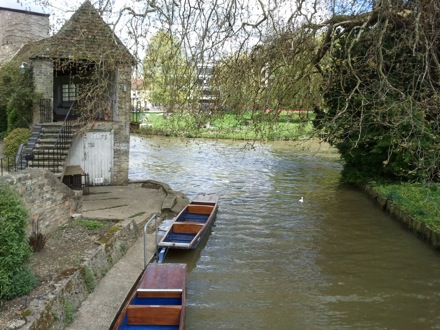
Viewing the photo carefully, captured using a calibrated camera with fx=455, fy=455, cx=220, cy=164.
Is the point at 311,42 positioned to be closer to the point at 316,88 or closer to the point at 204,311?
the point at 316,88

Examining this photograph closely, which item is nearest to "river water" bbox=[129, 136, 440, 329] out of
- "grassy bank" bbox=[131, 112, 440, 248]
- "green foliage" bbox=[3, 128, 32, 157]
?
"grassy bank" bbox=[131, 112, 440, 248]

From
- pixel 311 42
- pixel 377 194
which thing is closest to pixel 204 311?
pixel 311 42

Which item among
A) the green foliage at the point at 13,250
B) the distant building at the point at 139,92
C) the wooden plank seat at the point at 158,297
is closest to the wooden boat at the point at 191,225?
the wooden plank seat at the point at 158,297

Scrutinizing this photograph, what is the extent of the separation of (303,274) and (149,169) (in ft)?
49.7

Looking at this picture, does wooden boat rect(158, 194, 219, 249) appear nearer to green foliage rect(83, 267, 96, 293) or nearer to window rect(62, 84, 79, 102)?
green foliage rect(83, 267, 96, 293)

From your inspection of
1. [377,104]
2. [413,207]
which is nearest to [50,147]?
[377,104]

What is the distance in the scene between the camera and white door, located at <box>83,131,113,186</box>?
16.5 metres

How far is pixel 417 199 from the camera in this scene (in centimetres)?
1392

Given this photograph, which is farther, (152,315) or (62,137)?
(62,137)

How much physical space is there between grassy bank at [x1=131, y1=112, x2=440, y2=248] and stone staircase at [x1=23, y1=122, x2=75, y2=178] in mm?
3559

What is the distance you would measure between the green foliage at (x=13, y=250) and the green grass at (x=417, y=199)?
8.33m

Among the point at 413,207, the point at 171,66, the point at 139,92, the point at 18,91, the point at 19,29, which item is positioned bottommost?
the point at 413,207

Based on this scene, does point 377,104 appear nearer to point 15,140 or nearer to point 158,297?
point 158,297

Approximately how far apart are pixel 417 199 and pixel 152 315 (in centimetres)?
1011
